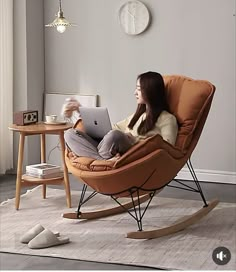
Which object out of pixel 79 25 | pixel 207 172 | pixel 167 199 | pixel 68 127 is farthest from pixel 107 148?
pixel 79 25

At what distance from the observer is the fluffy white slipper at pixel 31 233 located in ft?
11.8

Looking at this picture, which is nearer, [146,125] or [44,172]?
[146,125]

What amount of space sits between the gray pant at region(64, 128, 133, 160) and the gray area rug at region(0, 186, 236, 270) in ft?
1.56

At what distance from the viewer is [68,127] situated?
14.3 ft

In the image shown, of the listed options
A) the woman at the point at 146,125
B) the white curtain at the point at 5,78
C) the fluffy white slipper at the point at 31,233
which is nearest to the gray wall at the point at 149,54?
the white curtain at the point at 5,78

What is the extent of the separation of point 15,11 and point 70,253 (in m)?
2.76

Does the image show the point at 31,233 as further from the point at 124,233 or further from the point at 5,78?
the point at 5,78

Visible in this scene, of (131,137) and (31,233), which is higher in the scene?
(131,137)

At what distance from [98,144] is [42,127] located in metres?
0.51

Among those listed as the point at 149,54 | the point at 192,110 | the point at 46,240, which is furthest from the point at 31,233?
the point at 149,54

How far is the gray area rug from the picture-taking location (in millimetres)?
3330

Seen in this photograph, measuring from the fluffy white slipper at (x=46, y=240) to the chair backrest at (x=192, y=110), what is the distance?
99 centimetres

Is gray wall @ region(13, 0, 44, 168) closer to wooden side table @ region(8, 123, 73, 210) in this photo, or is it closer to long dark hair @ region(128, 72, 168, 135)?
wooden side table @ region(8, 123, 73, 210)

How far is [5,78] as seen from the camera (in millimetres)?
5383
